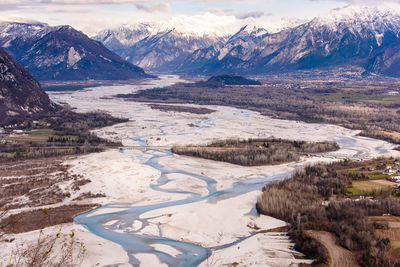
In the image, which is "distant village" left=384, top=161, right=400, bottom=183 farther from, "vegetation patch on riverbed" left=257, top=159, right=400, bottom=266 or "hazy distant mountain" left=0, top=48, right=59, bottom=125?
"hazy distant mountain" left=0, top=48, right=59, bottom=125

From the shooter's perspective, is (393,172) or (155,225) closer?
(155,225)

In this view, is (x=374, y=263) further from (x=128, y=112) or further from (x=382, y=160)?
(x=128, y=112)

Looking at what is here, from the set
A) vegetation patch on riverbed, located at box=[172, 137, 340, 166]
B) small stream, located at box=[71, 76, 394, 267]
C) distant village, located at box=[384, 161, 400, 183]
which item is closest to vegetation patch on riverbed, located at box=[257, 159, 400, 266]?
distant village, located at box=[384, 161, 400, 183]

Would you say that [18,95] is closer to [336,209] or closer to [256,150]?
[256,150]

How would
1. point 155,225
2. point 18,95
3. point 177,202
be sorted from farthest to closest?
point 18,95 < point 177,202 < point 155,225

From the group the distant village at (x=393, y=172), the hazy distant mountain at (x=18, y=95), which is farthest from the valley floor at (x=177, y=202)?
the hazy distant mountain at (x=18, y=95)

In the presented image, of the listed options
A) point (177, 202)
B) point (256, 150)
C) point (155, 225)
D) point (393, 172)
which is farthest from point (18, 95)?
point (393, 172)
